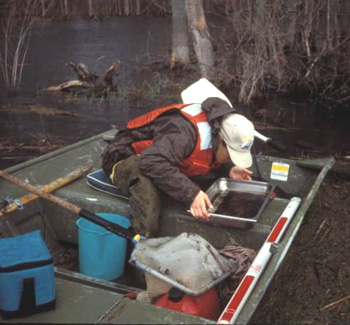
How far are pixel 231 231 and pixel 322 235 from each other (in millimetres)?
1625

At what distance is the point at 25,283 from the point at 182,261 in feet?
2.66

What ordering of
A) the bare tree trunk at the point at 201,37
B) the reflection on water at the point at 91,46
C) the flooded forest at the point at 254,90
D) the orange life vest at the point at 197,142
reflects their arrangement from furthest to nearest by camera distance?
the reflection on water at the point at 91,46, the bare tree trunk at the point at 201,37, the flooded forest at the point at 254,90, the orange life vest at the point at 197,142

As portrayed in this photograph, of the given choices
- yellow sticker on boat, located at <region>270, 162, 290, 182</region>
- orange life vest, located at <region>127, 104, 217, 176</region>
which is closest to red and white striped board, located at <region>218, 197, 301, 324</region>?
orange life vest, located at <region>127, 104, 217, 176</region>

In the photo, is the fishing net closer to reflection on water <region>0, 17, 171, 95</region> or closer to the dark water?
the dark water

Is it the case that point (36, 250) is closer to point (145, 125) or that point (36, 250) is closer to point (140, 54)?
point (145, 125)

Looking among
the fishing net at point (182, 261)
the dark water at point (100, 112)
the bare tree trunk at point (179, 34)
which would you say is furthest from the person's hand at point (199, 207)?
the bare tree trunk at point (179, 34)

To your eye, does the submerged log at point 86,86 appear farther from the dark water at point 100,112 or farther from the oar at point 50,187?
the oar at point 50,187

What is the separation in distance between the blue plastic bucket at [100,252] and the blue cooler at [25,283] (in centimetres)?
89

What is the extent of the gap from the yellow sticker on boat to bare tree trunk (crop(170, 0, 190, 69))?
323 inches

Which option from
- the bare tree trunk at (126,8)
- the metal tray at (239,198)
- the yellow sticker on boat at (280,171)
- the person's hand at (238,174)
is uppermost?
the person's hand at (238,174)

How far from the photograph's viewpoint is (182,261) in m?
2.71

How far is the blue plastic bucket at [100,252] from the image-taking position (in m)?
3.29

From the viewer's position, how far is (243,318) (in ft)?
7.43

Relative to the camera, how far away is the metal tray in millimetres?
3291
